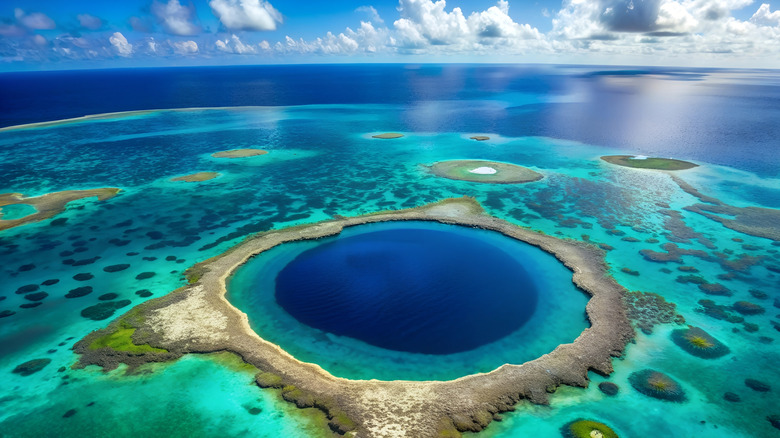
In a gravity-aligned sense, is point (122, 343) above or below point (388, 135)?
below

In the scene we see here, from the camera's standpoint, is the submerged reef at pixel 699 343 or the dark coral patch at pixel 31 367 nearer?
the dark coral patch at pixel 31 367

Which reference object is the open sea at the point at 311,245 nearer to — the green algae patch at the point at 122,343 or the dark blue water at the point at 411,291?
the dark blue water at the point at 411,291

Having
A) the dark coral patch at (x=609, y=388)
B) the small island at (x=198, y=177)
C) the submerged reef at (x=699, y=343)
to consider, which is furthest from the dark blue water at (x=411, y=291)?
the small island at (x=198, y=177)

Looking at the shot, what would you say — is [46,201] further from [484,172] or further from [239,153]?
[484,172]

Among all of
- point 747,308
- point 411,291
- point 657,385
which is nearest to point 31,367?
point 411,291

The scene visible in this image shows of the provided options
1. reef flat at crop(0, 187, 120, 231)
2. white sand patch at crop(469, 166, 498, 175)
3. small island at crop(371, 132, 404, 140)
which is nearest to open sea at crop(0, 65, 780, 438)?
reef flat at crop(0, 187, 120, 231)

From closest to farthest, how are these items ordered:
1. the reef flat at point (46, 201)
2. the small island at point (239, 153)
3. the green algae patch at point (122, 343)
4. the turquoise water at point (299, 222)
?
the turquoise water at point (299, 222) < the green algae patch at point (122, 343) < the reef flat at point (46, 201) < the small island at point (239, 153)

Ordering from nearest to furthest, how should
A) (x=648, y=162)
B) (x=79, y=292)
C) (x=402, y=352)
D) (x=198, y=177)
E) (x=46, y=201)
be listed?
(x=402, y=352), (x=79, y=292), (x=46, y=201), (x=198, y=177), (x=648, y=162)

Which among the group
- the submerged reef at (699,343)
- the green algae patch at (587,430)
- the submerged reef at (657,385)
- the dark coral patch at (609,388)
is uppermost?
the green algae patch at (587,430)
